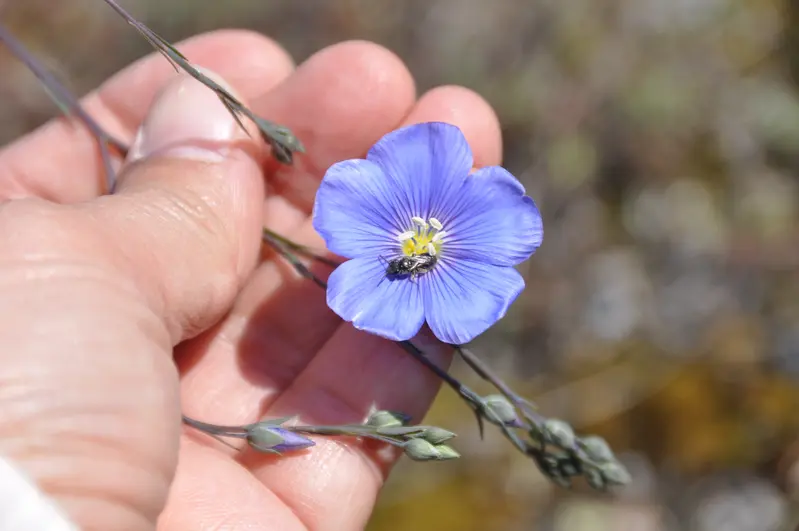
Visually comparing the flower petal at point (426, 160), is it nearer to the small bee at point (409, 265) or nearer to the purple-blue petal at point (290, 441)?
the small bee at point (409, 265)

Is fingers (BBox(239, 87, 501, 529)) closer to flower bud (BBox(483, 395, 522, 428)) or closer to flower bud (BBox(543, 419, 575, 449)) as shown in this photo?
flower bud (BBox(483, 395, 522, 428))

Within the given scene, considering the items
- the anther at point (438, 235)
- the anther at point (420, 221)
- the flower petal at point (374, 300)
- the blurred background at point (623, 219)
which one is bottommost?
the blurred background at point (623, 219)

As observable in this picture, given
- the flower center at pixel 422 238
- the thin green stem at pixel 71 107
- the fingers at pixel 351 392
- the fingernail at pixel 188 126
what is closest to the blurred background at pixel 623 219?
the fingers at pixel 351 392

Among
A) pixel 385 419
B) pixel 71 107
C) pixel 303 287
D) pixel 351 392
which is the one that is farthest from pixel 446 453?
pixel 71 107

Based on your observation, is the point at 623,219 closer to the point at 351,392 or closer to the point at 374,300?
the point at 351,392

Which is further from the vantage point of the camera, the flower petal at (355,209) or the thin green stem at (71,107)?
the thin green stem at (71,107)

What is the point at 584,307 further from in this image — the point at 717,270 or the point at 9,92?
the point at 9,92
